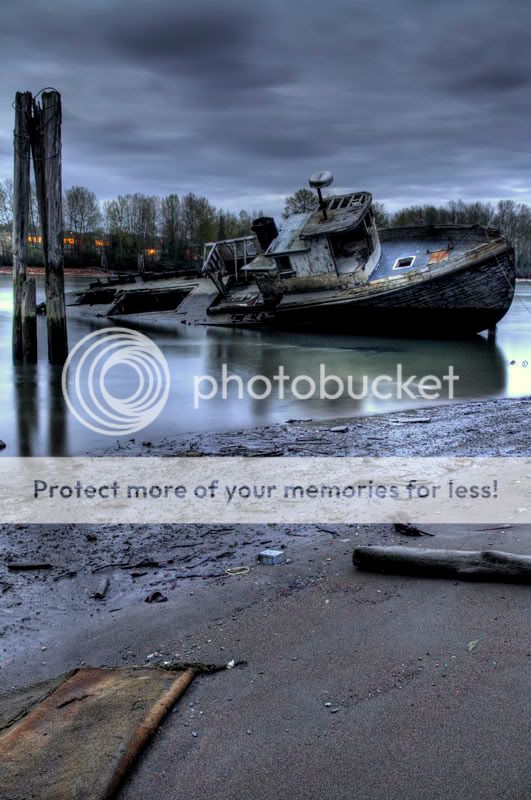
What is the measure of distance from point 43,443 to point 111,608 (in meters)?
5.39

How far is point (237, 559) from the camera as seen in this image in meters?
4.88

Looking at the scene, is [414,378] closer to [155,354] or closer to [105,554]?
[155,354]

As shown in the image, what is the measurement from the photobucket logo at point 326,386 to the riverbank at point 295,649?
291 inches

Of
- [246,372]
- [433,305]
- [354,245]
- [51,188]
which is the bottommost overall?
[246,372]

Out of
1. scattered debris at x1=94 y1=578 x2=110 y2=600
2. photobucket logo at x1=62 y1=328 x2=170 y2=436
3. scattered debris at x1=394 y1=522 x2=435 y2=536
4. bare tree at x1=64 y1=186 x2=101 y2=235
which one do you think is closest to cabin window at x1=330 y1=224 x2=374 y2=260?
photobucket logo at x1=62 y1=328 x2=170 y2=436

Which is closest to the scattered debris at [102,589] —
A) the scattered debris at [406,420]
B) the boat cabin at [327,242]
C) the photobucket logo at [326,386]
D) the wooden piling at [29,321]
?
the scattered debris at [406,420]

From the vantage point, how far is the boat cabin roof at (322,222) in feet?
80.3

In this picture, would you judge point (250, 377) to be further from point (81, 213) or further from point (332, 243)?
point (81, 213)

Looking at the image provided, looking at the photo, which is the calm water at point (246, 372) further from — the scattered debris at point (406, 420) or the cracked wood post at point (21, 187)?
the cracked wood post at point (21, 187)

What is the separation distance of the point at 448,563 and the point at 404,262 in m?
22.4

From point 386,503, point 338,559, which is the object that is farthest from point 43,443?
point 338,559

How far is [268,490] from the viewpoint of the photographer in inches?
254

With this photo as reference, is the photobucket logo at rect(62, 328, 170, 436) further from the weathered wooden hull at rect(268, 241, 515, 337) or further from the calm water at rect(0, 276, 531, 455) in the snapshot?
the weathered wooden hull at rect(268, 241, 515, 337)

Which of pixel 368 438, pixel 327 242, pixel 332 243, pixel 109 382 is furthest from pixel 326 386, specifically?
pixel 332 243
